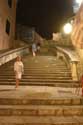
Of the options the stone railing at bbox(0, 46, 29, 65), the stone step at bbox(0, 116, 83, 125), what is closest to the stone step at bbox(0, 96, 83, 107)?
the stone step at bbox(0, 116, 83, 125)

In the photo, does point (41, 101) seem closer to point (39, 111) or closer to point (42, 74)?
point (39, 111)

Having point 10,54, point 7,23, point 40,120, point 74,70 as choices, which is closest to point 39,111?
point 40,120

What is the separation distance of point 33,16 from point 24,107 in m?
28.6

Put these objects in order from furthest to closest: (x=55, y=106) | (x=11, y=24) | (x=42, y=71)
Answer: (x=11, y=24), (x=42, y=71), (x=55, y=106)

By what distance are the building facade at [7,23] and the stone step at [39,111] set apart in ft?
54.7

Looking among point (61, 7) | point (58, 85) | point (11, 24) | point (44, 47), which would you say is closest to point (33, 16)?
point (61, 7)

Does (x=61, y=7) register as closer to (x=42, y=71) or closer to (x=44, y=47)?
(x=44, y=47)

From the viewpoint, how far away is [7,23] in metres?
27.6

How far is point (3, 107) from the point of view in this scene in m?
8.22

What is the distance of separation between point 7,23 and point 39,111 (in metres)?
20.7

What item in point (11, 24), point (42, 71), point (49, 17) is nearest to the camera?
point (42, 71)

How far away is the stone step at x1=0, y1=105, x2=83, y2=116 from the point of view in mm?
8031

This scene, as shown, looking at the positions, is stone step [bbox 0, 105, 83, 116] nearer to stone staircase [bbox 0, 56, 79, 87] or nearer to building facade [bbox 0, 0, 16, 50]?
stone staircase [bbox 0, 56, 79, 87]

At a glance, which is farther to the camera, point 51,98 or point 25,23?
point 25,23
